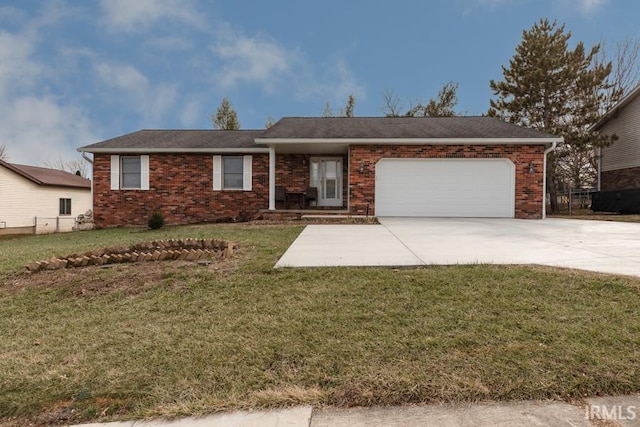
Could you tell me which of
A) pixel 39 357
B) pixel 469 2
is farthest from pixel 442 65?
pixel 39 357

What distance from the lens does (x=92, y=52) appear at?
16.8 metres

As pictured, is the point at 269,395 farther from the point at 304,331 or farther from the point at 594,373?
the point at 594,373

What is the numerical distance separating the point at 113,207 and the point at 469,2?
1695 centimetres

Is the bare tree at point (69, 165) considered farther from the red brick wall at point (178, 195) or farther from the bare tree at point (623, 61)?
the bare tree at point (623, 61)

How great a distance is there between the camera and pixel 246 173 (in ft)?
43.7

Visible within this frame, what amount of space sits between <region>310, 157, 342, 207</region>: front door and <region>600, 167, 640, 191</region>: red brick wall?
14599mm

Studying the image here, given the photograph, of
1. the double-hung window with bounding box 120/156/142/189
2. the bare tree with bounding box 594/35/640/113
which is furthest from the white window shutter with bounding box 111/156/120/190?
the bare tree with bounding box 594/35/640/113

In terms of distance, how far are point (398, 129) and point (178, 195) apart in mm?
8794

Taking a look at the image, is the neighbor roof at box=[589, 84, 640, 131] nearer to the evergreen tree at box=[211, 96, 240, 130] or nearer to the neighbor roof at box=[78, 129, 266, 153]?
the neighbor roof at box=[78, 129, 266, 153]

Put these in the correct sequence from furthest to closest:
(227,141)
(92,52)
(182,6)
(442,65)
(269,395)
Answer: (442,65)
(92,52)
(227,141)
(182,6)
(269,395)

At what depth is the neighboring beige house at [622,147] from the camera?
1695 cm

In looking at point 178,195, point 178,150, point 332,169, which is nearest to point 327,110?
point 332,169

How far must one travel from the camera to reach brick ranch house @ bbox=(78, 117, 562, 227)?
11758 mm

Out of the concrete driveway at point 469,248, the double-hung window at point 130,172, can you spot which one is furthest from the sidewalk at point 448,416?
the double-hung window at point 130,172
